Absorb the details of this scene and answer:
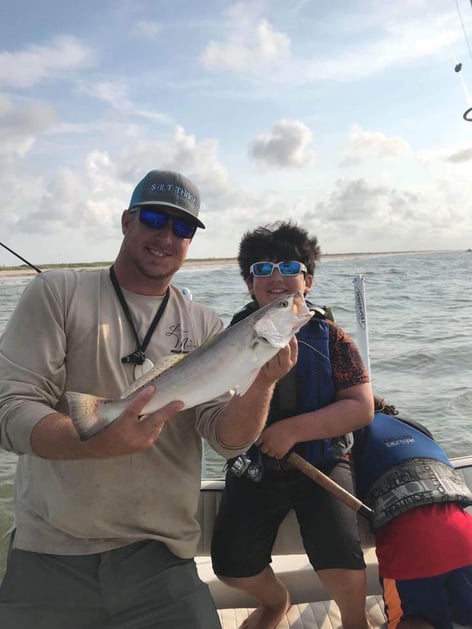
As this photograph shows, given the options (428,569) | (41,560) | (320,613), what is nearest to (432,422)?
(320,613)

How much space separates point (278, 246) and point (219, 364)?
187 cm

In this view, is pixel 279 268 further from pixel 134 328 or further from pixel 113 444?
pixel 113 444

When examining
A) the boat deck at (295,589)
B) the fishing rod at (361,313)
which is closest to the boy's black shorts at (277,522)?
the boat deck at (295,589)

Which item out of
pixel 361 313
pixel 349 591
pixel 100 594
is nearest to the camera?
pixel 100 594

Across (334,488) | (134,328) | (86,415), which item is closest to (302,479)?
(334,488)

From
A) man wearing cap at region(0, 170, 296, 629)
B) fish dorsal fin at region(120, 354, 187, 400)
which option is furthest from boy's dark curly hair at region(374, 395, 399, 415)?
fish dorsal fin at region(120, 354, 187, 400)

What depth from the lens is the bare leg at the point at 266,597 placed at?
142 inches

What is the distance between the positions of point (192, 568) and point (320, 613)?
5.31 feet

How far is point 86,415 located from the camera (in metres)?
2.33

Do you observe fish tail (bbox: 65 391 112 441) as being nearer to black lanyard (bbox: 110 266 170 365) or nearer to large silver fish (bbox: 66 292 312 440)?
large silver fish (bbox: 66 292 312 440)

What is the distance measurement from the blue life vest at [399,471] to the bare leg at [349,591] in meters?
0.36

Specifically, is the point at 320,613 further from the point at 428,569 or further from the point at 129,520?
the point at 129,520

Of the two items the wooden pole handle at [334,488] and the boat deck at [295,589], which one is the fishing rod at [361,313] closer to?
the boat deck at [295,589]

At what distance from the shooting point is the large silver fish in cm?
236
